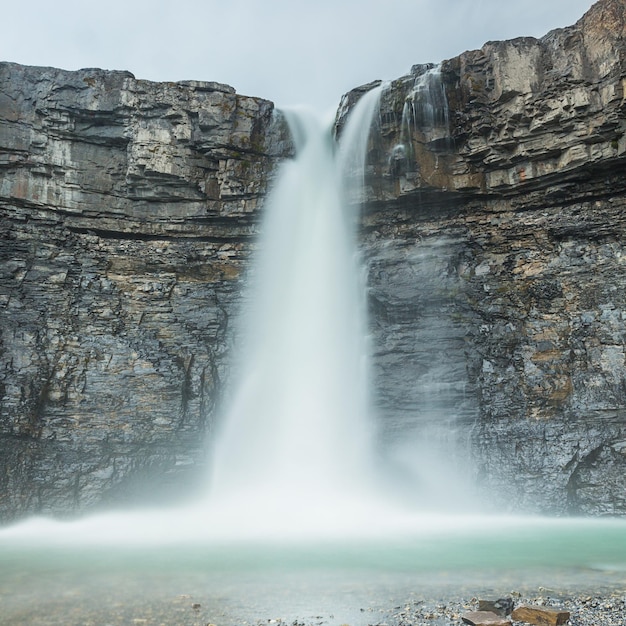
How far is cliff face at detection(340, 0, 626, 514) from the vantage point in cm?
1541

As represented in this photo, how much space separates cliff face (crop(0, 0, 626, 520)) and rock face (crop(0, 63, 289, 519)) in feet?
0.19

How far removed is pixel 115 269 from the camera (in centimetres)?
1830

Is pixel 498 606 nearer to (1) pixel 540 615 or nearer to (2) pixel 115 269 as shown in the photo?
(1) pixel 540 615

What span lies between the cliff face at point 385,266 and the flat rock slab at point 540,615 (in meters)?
9.79

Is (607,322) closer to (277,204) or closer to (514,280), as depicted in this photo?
(514,280)

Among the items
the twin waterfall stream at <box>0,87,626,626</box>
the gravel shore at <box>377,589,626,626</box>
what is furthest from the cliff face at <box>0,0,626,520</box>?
the gravel shore at <box>377,589,626,626</box>

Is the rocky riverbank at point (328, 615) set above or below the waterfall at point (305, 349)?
below

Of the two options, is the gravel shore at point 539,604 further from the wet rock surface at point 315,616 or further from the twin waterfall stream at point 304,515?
the twin waterfall stream at point 304,515

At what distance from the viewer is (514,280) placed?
17.5 meters

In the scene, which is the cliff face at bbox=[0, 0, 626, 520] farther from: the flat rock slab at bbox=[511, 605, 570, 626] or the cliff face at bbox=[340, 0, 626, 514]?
the flat rock slab at bbox=[511, 605, 570, 626]

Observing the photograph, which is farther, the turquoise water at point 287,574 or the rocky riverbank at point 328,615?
the turquoise water at point 287,574

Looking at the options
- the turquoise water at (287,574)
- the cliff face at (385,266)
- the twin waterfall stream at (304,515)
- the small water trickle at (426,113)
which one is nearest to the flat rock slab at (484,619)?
the turquoise water at (287,574)

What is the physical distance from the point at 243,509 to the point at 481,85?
13924 mm

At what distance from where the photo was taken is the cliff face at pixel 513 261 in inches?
607
